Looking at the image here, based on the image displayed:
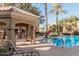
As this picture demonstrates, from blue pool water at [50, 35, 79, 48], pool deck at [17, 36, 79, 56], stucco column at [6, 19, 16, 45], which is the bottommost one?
blue pool water at [50, 35, 79, 48]

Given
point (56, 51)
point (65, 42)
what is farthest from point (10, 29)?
point (65, 42)

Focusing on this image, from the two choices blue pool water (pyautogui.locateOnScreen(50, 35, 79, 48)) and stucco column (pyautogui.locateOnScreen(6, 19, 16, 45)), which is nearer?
stucco column (pyautogui.locateOnScreen(6, 19, 16, 45))

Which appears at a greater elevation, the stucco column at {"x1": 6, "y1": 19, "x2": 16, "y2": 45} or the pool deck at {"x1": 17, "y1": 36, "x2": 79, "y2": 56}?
the stucco column at {"x1": 6, "y1": 19, "x2": 16, "y2": 45}

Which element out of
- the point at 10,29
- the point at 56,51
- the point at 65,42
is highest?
the point at 10,29

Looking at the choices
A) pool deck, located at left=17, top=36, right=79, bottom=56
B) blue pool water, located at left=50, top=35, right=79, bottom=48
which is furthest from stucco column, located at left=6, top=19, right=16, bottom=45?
blue pool water, located at left=50, top=35, right=79, bottom=48

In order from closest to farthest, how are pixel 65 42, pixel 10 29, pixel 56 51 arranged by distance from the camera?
pixel 10 29, pixel 56 51, pixel 65 42

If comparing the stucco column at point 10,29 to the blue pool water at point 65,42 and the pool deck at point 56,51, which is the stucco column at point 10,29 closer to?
the pool deck at point 56,51

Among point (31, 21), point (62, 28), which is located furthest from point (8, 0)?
point (62, 28)

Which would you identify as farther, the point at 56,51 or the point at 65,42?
the point at 65,42

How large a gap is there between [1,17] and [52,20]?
49.6 feet

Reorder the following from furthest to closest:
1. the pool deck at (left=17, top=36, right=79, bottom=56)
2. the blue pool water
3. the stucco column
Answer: the blue pool water
the stucco column
the pool deck at (left=17, top=36, right=79, bottom=56)

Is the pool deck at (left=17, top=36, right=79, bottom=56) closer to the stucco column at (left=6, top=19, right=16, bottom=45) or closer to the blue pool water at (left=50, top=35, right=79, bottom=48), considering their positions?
the stucco column at (left=6, top=19, right=16, bottom=45)

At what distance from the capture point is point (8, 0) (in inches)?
475

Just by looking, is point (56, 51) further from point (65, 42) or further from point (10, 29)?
point (65, 42)
